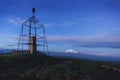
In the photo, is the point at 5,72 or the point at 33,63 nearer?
the point at 5,72

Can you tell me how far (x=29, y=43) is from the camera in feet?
131

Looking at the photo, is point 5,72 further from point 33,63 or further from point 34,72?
point 33,63

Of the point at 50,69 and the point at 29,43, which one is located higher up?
the point at 29,43

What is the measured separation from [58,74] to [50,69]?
1822 millimetres

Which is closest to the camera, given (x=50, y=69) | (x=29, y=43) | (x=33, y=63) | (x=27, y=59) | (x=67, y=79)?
(x=67, y=79)

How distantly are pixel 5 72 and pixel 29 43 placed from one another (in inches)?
653

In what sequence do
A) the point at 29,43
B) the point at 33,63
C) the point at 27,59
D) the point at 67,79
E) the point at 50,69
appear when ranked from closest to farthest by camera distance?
the point at 67,79 → the point at 50,69 → the point at 33,63 → the point at 27,59 → the point at 29,43

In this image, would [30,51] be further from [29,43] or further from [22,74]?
Result: [22,74]

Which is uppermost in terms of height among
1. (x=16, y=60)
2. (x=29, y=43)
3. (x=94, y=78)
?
(x=29, y=43)

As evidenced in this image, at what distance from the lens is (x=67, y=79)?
73.3ft

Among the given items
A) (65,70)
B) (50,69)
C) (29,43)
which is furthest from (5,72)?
(29,43)

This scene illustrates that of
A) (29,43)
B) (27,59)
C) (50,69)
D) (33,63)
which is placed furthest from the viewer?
(29,43)

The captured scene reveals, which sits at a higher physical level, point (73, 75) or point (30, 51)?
point (30, 51)

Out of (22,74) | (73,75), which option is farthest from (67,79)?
(22,74)
